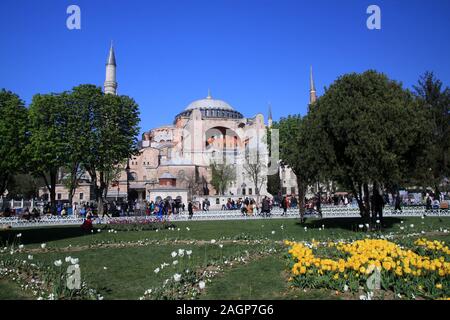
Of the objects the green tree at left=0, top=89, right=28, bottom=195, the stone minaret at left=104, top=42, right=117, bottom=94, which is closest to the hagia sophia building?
the stone minaret at left=104, top=42, right=117, bottom=94

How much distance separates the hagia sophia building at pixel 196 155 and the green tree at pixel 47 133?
44.2ft

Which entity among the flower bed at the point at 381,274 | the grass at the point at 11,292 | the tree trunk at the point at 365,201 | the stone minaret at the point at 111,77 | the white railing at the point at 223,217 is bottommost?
the white railing at the point at 223,217

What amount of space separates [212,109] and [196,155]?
54.8 ft

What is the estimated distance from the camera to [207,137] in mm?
70438

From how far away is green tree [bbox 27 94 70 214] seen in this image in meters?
24.6

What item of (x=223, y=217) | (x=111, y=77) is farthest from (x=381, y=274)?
(x=111, y=77)

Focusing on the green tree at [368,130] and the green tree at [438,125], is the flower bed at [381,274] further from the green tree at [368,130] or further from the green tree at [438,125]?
the green tree at [438,125]

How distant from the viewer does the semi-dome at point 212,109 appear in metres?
73.2

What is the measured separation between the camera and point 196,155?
2375 inches

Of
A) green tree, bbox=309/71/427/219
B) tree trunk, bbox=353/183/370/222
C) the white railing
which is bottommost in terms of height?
the white railing

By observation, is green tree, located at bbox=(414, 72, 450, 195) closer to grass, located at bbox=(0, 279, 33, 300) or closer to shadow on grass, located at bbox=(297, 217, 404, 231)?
shadow on grass, located at bbox=(297, 217, 404, 231)

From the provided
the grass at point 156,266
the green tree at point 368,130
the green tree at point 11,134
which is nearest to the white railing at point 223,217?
the green tree at point 11,134

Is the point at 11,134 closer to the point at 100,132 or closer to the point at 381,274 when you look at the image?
the point at 100,132

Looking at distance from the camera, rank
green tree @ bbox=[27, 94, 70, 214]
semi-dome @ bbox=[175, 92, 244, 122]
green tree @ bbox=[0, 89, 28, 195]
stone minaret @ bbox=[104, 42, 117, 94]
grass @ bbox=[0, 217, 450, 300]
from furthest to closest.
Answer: semi-dome @ bbox=[175, 92, 244, 122]
stone minaret @ bbox=[104, 42, 117, 94]
green tree @ bbox=[27, 94, 70, 214]
green tree @ bbox=[0, 89, 28, 195]
grass @ bbox=[0, 217, 450, 300]
